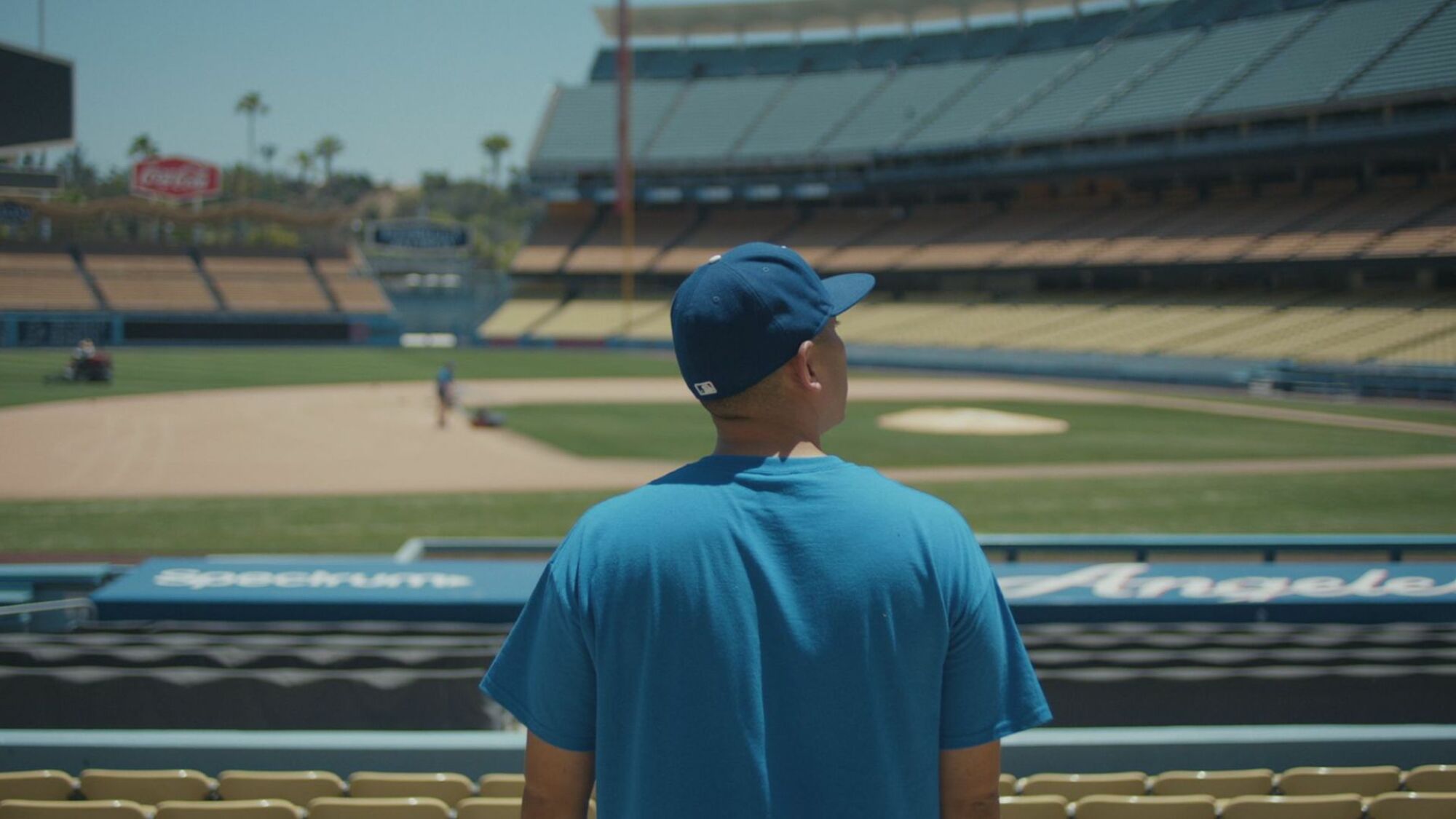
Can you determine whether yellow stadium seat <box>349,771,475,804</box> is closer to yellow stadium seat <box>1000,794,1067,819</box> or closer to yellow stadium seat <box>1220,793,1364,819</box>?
yellow stadium seat <box>1000,794,1067,819</box>

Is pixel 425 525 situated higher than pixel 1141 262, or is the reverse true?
pixel 1141 262

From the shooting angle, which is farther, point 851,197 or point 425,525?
point 851,197

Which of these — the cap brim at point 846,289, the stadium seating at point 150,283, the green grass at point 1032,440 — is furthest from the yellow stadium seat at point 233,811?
the stadium seating at point 150,283

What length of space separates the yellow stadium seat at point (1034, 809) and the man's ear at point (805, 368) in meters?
1.80

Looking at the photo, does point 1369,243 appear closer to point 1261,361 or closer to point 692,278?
point 1261,361

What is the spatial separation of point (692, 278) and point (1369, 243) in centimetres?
4844

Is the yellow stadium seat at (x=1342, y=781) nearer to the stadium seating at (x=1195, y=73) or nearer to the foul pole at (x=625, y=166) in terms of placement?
the foul pole at (x=625, y=166)

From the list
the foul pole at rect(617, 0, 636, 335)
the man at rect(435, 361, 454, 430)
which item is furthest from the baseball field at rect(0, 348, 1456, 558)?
the foul pole at rect(617, 0, 636, 335)

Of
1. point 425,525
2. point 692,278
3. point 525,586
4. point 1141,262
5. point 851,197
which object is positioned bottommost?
point 425,525

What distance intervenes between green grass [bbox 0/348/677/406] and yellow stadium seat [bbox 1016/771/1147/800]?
3182 centimetres

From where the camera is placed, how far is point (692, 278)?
78.2 inches

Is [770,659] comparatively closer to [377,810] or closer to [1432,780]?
[377,810]

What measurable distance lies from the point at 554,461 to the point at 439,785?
1816 centimetres

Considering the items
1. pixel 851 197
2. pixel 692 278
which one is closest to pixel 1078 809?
pixel 692 278
